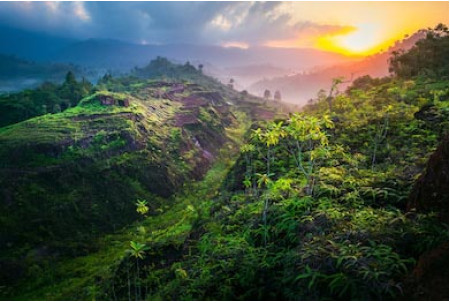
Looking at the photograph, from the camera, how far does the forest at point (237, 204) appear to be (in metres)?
9.26

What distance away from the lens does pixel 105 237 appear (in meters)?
26.7

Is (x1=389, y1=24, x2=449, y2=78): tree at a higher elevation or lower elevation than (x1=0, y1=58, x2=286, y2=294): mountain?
higher

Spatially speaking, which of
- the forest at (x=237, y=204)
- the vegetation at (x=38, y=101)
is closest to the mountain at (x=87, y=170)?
the forest at (x=237, y=204)

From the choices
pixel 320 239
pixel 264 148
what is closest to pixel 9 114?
pixel 264 148

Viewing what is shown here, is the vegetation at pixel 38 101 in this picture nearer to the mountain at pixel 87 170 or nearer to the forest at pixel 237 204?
the forest at pixel 237 204

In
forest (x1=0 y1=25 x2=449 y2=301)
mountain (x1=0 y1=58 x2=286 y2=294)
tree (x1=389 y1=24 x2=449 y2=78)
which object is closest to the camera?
forest (x1=0 y1=25 x2=449 y2=301)

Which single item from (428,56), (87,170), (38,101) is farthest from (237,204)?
(38,101)

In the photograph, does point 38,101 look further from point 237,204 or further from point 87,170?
point 237,204

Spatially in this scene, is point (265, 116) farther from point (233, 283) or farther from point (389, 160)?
point (233, 283)

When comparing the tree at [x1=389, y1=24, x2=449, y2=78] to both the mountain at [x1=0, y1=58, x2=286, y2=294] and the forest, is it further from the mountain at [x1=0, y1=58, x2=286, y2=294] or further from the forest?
the mountain at [x1=0, y1=58, x2=286, y2=294]

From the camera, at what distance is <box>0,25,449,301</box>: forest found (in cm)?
926

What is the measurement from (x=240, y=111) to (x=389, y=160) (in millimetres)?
73350

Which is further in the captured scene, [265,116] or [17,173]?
[265,116]

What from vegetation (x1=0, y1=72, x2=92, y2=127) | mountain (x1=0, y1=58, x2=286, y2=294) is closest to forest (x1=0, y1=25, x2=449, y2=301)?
mountain (x1=0, y1=58, x2=286, y2=294)
